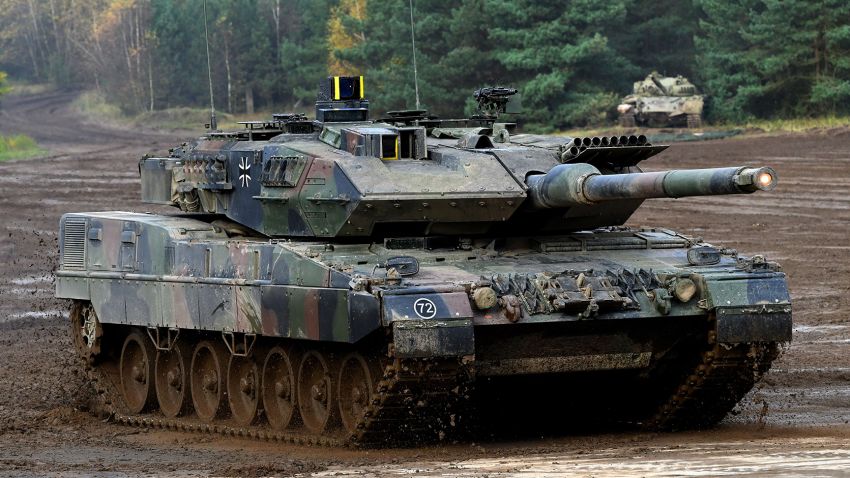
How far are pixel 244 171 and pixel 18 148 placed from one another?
3990 cm

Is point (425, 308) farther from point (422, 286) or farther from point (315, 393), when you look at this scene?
point (315, 393)

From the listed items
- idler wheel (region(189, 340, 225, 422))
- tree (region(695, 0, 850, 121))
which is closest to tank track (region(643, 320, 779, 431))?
idler wheel (region(189, 340, 225, 422))

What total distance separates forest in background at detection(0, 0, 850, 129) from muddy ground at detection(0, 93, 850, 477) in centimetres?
616

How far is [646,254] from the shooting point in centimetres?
1508

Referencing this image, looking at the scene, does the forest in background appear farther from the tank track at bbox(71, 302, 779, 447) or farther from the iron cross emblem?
the tank track at bbox(71, 302, 779, 447)

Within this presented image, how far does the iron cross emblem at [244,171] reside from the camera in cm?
1567

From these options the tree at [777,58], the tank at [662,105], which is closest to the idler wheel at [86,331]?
Result: the tree at [777,58]

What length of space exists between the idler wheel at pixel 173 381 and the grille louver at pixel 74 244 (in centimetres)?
134

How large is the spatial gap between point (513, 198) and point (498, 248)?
568mm

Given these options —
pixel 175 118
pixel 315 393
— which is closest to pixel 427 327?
pixel 315 393

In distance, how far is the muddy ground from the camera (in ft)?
41.0

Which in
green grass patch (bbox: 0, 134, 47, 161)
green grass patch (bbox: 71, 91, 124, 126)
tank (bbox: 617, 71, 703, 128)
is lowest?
green grass patch (bbox: 0, 134, 47, 161)

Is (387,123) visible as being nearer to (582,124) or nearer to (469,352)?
(469,352)

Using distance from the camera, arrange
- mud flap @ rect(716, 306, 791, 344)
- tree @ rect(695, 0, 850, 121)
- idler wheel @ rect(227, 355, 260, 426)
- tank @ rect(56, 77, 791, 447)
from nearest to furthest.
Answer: tank @ rect(56, 77, 791, 447) → mud flap @ rect(716, 306, 791, 344) → idler wheel @ rect(227, 355, 260, 426) → tree @ rect(695, 0, 850, 121)
